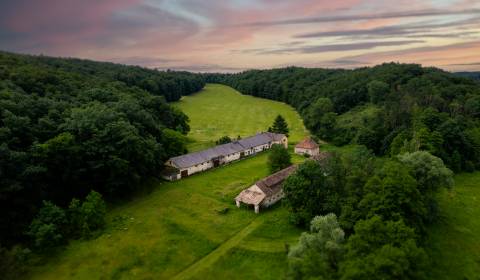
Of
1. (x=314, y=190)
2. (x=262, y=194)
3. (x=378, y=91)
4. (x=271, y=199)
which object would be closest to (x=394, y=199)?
(x=314, y=190)

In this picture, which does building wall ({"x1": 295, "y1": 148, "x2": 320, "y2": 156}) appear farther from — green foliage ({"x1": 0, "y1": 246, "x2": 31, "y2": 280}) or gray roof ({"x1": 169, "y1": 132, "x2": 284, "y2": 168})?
green foliage ({"x1": 0, "y1": 246, "x2": 31, "y2": 280})

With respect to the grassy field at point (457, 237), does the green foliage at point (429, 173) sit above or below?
above

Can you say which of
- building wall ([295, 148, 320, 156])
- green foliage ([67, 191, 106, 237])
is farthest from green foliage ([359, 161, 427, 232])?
building wall ([295, 148, 320, 156])

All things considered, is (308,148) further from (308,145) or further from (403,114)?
(403,114)

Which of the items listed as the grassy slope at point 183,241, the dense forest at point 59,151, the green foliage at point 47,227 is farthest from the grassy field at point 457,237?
the green foliage at point 47,227

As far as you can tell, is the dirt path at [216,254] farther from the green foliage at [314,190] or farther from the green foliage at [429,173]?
the green foliage at [429,173]

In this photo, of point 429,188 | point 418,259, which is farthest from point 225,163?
point 418,259
